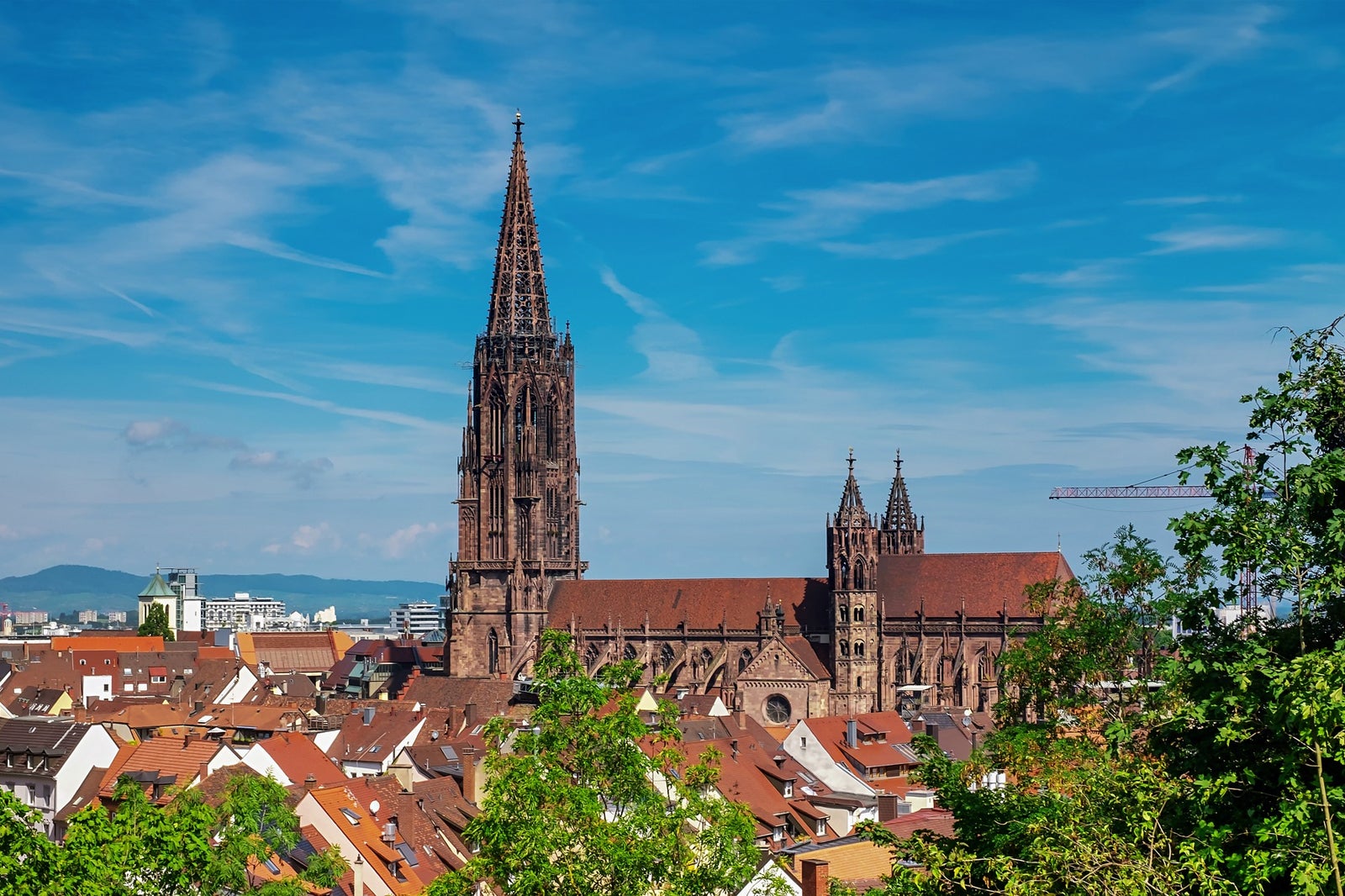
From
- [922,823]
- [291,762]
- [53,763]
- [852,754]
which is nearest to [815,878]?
[922,823]

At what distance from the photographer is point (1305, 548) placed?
22469mm

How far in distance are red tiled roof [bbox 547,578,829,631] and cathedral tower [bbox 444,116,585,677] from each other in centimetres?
274

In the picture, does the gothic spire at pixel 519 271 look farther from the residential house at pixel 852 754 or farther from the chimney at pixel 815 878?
the chimney at pixel 815 878

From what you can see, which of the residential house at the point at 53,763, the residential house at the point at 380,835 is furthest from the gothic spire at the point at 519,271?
the residential house at the point at 380,835

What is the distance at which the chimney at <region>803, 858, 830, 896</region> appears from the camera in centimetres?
4209

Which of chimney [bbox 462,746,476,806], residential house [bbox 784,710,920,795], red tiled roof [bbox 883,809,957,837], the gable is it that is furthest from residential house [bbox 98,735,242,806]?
the gable

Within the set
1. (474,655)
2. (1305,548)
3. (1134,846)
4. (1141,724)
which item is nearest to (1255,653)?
(1305,548)

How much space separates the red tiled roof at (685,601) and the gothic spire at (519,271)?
68.8 feet

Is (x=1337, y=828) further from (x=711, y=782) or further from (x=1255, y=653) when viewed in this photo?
(x=711, y=782)

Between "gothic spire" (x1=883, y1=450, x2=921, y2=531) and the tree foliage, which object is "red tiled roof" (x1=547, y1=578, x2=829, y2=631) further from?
the tree foliage

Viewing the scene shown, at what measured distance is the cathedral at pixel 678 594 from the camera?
381ft

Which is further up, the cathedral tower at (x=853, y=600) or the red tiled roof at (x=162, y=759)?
the cathedral tower at (x=853, y=600)

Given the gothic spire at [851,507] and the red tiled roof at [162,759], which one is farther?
the gothic spire at [851,507]

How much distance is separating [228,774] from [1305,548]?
44373mm
